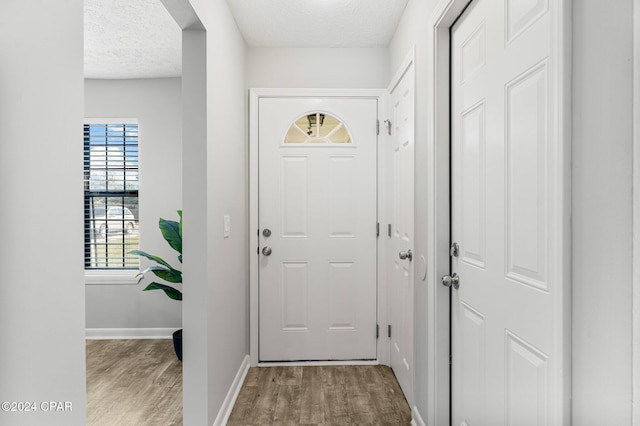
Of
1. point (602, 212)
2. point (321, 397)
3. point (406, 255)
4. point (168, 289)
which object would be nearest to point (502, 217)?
point (602, 212)

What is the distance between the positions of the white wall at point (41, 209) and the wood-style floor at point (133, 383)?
1.71m

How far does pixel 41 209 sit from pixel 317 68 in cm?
255

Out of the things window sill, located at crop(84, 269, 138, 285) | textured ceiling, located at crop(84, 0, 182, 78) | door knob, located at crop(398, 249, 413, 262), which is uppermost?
textured ceiling, located at crop(84, 0, 182, 78)

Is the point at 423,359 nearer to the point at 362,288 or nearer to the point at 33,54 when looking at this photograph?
the point at 362,288

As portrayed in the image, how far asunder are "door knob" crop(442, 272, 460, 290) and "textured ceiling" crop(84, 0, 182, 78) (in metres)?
2.23

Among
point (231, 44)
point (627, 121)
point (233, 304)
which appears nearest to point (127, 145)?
point (231, 44)

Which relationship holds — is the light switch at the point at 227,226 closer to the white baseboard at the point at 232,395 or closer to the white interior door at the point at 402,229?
the white baseboard at the point at 232,395

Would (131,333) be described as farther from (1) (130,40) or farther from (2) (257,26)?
(2) (257,26)

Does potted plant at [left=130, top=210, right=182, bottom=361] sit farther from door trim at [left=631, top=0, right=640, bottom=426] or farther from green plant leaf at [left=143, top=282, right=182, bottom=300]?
door trim at [left=631, top=0, right=640, bottom=426]

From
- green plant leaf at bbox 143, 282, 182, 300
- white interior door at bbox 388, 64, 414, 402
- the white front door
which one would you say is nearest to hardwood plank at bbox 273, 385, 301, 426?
the white front door

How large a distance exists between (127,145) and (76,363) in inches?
133

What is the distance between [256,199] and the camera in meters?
2.96

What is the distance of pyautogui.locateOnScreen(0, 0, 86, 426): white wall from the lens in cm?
68

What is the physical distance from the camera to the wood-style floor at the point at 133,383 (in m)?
2.29
